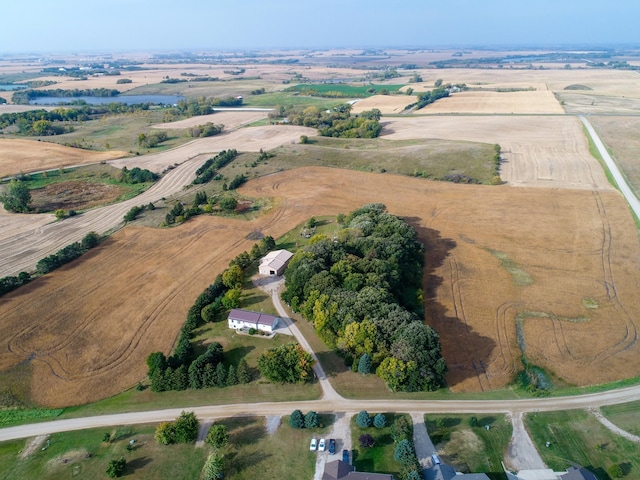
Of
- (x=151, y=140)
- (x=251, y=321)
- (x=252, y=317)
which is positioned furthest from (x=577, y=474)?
(x=151, y=140)

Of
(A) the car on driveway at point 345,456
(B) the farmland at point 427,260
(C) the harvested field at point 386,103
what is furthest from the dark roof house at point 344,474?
(C) the harvested field at point 386,103

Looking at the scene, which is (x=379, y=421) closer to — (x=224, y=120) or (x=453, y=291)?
(x=453, y=291)

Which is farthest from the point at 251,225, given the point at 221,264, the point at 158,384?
the point at 158,384

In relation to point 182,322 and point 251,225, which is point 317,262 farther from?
point 251,225

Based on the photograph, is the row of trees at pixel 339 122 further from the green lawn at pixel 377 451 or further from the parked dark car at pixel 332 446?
the parked dark car at pixel 332 446

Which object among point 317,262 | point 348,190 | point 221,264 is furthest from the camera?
point 348,190

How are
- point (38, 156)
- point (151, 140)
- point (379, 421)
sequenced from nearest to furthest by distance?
point (379, 421) < point (38, 156) < point (151, 140)
